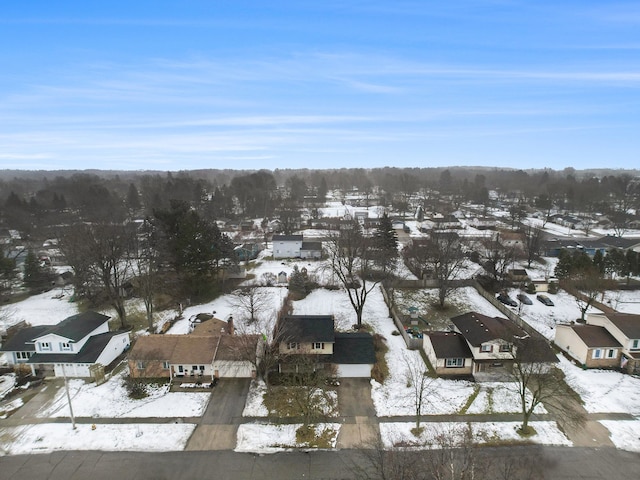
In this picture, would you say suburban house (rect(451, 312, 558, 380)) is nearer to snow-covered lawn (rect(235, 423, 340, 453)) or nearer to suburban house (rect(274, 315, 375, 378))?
suburban house (rect(274, 315, 375, 378))

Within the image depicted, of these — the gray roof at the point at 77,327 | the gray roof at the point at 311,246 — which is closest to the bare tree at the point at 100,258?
the gray roof at the point at 77,327

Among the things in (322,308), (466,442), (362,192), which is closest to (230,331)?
(322,308)

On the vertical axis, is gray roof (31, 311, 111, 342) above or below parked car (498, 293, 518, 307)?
above

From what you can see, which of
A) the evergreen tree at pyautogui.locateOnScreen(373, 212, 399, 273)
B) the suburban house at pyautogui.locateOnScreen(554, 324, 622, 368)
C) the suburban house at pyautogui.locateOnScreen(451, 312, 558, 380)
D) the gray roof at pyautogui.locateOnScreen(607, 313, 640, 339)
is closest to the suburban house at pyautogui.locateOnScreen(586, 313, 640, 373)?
the gray roof at pyautogui.locateOnScreen(607, 313, 640, 339)

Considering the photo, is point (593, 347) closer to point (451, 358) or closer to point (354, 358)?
point (451, 358)

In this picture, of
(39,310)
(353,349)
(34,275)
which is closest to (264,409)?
(353,349)

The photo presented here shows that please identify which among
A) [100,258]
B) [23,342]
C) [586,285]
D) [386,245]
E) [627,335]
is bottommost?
[23,342]

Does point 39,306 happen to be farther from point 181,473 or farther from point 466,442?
point 466,442
